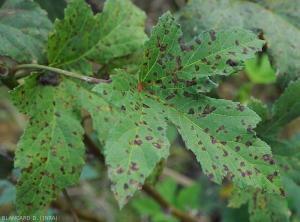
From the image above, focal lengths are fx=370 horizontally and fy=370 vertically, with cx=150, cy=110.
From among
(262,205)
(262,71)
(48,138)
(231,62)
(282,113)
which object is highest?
(231,62)

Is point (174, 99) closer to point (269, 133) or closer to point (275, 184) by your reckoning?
point (275, 184)

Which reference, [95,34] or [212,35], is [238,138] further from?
[95,34]

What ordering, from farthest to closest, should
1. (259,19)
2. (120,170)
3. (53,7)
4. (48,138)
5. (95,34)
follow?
(53,7) → (259,19) → (95,34) → (48,138) → (120,170)

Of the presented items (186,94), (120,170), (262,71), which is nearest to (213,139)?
(186,94)

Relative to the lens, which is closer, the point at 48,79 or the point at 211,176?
the point at 211,176

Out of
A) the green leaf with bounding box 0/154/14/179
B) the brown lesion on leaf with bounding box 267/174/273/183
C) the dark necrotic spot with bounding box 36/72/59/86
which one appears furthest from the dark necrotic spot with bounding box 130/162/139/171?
the green leaf with bounding box 0/154/14/179

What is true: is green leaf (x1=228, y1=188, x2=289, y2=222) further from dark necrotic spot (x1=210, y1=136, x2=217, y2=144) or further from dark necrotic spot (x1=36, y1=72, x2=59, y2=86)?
dark necrotic spot (x1=36, y1=72, x2=59, y2=86)

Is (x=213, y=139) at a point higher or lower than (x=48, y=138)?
higher
